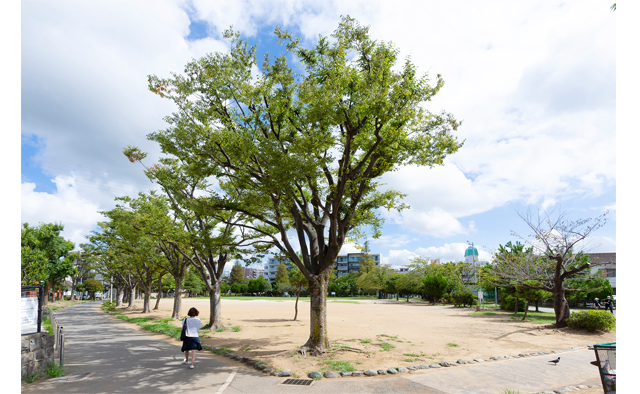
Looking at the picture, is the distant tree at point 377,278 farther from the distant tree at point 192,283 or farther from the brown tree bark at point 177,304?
the brown tree bark at point 177,304

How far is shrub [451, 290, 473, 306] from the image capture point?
38.3 meters

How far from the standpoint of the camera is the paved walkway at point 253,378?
7.06 m

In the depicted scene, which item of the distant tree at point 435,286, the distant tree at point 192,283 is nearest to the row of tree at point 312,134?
the distant tree at point 435,286

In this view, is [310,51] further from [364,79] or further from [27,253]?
[27,253]

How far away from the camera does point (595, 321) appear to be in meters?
15.4

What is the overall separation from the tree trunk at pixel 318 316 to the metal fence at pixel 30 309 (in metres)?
6.45

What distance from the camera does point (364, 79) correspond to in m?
8.81

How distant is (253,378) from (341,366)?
2116 mm

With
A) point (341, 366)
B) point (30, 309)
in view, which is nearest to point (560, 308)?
point (341, 366)

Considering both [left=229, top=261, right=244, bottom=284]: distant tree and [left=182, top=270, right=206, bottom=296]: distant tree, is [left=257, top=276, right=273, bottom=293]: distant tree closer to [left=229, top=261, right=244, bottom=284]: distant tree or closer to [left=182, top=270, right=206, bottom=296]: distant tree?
[left=229, top=261, right=244, bottom=284]: distant tree

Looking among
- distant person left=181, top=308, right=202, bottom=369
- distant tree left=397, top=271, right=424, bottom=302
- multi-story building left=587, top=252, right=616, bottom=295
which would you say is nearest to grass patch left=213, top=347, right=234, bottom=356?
distant person left=181, top=308, right=202, bottom=369

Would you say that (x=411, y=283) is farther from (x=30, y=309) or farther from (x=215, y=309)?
(x=30, y=309)

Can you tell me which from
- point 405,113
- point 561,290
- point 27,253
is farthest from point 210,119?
point 27,253

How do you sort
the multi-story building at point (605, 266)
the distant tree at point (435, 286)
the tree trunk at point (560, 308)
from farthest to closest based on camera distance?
1. the distant tree at point (435, 286)
2. the multi-story building at point (605, 266)
3. the tree trunk at point (560, 308)
